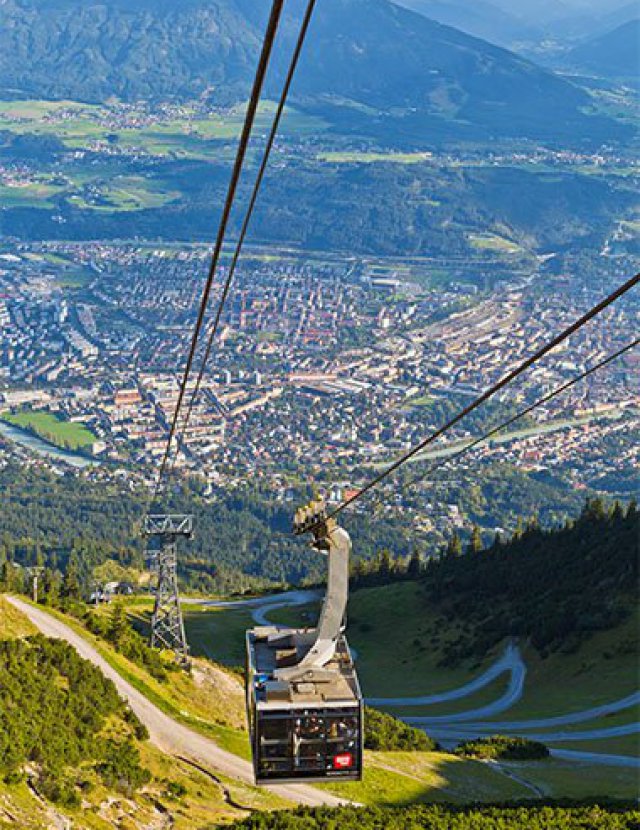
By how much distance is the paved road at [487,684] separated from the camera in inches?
1521

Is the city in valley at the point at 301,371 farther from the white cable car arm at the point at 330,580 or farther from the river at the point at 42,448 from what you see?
the white cable car arm at the point at 330,580

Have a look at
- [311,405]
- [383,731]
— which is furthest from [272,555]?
[383,731]

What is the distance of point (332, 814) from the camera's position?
21.0m

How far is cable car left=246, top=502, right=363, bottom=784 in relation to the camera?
13375mm

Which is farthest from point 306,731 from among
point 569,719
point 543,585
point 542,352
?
point 543,585

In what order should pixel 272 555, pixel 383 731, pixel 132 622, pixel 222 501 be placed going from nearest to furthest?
pixel 383 731, pixel 132 622, pixel 272 555, pixel 222 501

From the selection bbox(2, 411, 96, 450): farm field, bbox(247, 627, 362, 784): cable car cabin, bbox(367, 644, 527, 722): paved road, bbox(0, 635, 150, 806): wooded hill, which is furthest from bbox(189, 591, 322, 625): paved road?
bbox(2, 411, 96, 450): farm field

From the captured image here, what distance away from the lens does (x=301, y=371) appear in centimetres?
14475

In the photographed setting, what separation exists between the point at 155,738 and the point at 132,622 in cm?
1826

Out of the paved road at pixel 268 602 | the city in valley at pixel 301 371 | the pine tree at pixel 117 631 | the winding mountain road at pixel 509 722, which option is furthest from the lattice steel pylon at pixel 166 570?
the city in valley at pixel 301 371

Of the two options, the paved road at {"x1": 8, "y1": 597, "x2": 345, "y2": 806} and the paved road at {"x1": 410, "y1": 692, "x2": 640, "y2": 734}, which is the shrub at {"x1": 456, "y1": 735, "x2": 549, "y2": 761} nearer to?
the paved road at {"x1": 410, "y1": 692, "x2": 640, "y2": 734}

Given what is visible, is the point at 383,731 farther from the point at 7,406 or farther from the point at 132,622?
the point at 7,406

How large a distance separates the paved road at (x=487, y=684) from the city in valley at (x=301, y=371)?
194 ft

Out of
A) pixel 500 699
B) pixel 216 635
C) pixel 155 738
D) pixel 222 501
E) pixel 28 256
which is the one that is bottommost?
pixel 28 256
